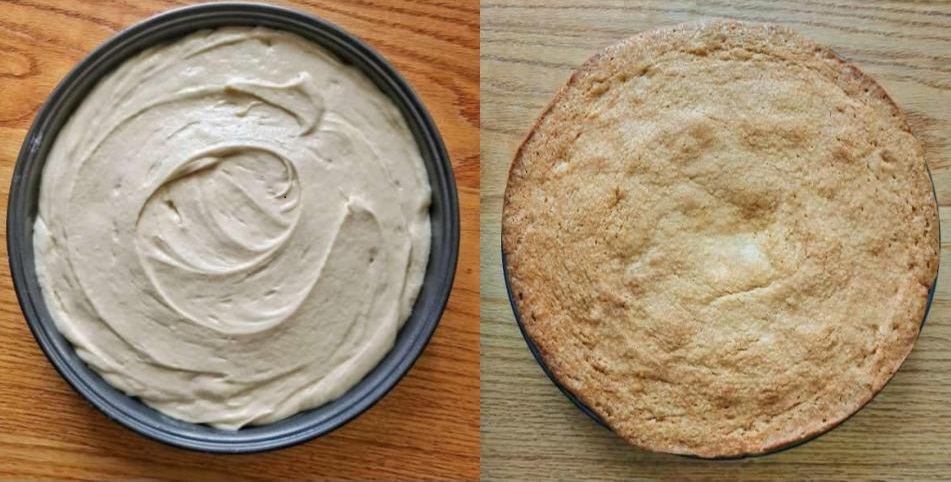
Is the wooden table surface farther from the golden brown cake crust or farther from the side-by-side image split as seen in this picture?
the golden brown cake crust

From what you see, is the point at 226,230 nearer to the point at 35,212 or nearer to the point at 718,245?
the point at 35,212

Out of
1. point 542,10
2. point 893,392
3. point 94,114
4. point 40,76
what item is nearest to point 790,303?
point 893,392

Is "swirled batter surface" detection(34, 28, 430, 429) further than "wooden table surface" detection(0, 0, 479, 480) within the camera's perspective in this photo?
No

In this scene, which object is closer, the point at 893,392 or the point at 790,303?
the point at 790,303

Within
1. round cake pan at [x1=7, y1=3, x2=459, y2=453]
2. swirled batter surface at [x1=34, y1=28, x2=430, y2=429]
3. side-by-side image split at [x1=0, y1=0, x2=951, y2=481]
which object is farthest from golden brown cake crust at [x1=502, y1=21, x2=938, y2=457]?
swirled batter surface at [x1=34, y1=28, x2=430, y2=429]

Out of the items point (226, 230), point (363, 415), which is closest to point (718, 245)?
point (363, 415)

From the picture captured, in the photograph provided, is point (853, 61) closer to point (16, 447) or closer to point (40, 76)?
point (40, 76)
